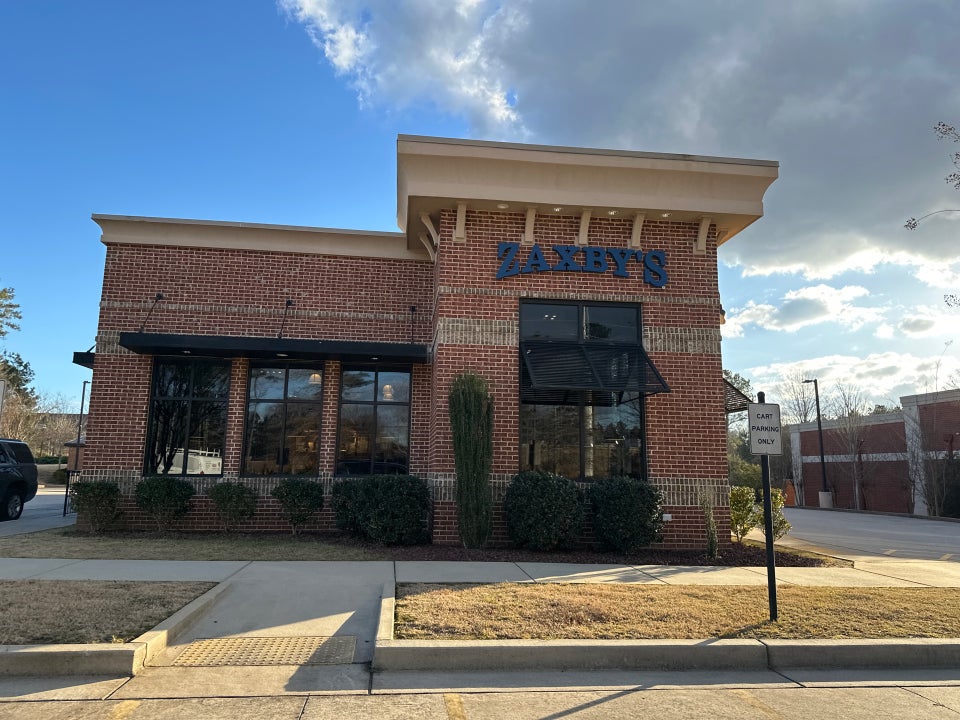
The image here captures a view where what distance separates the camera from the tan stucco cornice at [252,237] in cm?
1356

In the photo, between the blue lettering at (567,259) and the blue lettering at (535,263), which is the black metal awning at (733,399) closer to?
the blue lettering at (567,259)

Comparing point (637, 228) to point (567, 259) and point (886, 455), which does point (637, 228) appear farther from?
point (886, 455)

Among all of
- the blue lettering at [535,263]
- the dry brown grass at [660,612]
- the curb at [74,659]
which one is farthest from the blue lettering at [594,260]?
the curb at [74,659]

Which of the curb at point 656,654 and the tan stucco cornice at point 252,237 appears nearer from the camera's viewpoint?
the curb at point 656,654

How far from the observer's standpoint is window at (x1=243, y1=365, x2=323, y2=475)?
13344mm

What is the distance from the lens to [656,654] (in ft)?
18.0

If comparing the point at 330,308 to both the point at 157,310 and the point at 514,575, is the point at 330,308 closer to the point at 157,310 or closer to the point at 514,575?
the point at 157,310

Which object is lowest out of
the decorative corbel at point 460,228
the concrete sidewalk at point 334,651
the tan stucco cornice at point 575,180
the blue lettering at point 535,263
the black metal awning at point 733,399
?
the concrete sidewalk at point 334,651

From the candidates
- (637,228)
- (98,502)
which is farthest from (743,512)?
(98,502)

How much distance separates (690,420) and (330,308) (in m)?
7.81

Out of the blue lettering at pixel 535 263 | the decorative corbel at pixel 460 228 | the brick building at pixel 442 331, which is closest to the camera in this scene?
the brick building at pixel 442 331

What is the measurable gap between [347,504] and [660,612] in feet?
22.9

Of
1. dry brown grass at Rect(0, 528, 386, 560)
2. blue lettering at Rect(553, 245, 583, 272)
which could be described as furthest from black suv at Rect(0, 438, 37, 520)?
blue lettering at Rect(553, 245, 583, 272)

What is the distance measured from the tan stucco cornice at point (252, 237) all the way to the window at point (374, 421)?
2667mm
